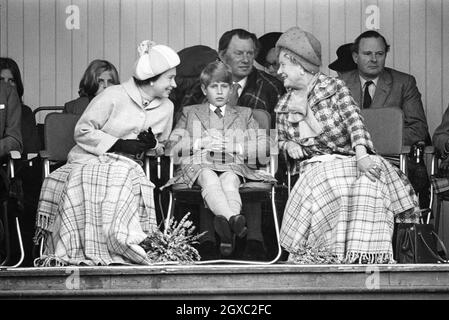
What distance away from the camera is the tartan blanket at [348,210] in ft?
24.3

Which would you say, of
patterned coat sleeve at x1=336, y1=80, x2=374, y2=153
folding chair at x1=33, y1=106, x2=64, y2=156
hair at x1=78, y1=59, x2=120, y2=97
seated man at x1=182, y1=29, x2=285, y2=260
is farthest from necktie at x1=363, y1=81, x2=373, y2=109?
folding chair at x1=33, y1=106, x2=64, y2=156

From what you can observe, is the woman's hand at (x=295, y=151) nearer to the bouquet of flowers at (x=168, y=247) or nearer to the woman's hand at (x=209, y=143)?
the woman's hand at (x=209, y=143)

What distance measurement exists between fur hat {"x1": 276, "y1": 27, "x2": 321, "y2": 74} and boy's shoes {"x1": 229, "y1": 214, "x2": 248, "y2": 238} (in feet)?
3.24

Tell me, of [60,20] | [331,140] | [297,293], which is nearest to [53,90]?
[60,20]

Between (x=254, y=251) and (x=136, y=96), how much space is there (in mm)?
1115

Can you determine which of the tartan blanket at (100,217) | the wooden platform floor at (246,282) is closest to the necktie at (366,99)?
the tartan blanket at (100,217)

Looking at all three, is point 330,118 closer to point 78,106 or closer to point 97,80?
point 97,80

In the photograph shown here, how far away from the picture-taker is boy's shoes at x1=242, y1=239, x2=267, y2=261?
26.1 ft

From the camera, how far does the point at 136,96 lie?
819 centimetres

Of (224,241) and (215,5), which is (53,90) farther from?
(224,241)

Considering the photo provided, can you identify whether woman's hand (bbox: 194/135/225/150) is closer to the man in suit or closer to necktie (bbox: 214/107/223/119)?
necktie (bbox: 214/107/223/119)

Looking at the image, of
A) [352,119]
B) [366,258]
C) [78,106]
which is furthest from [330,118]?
[78,106]

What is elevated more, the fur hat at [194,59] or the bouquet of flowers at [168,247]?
the fur hat at [194,59]

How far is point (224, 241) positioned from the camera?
7.65 m
